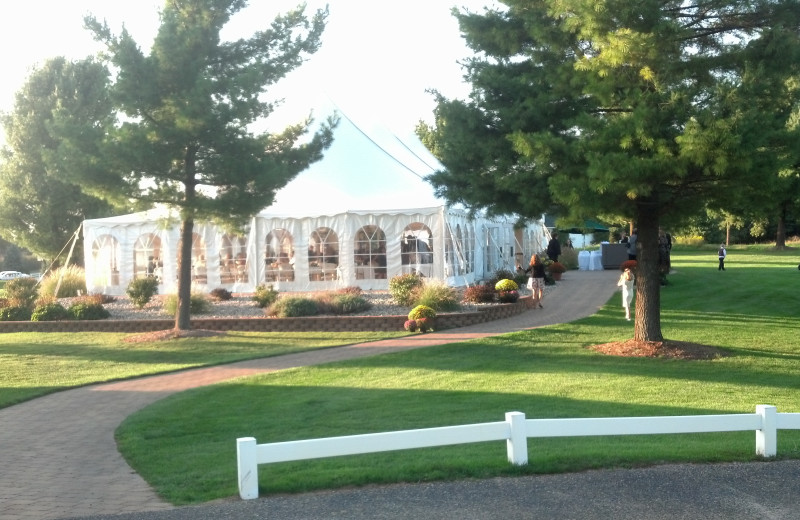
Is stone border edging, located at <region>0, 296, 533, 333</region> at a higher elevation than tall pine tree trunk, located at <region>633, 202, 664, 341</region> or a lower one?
lower

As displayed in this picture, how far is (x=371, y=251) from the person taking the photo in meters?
25.1

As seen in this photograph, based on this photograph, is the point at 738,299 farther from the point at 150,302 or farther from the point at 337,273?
the point at 150,302

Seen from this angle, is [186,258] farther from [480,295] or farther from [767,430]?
[767,430]

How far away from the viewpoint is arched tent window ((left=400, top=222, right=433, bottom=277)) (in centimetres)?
2462

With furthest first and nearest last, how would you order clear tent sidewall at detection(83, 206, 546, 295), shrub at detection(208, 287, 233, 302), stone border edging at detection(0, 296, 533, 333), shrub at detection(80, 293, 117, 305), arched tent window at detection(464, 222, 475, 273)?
arched tent window at detection(464, 222, 475, 273) → shrub at detection(208, 287, 233, 302) → clear tent sidewall at detection(83, 206, 546, 295) → shrub at detection(80, 293, 117, 305) → stone border edging at detection(0, 296, 533, 333)

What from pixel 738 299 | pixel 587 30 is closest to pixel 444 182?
pixel 587 30

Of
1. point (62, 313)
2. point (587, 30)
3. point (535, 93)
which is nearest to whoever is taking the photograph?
point (587, 30)

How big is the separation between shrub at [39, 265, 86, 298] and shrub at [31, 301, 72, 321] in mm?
4379

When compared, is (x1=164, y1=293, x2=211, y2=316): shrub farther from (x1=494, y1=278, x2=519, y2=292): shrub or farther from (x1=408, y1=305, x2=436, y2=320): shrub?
(x1=494, y1=278, x2=519, y2=292): shrub

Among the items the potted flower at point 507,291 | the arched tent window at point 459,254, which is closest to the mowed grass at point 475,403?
the potted flower at point 507,291

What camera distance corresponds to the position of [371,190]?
84.5ft

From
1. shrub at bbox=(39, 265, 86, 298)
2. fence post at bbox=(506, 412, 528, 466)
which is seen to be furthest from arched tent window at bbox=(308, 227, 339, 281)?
fence post at bbox=(506, 412, 528, 466)

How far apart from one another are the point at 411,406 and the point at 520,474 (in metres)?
4.03

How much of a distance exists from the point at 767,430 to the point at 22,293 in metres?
21.9
